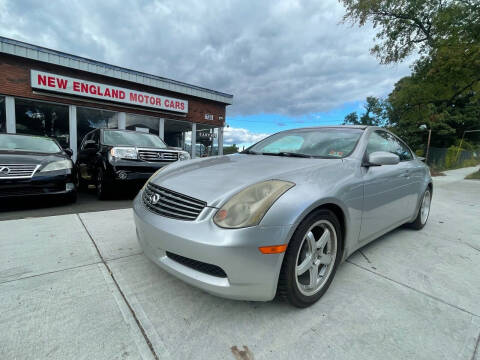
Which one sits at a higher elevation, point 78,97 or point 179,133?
point 78,97

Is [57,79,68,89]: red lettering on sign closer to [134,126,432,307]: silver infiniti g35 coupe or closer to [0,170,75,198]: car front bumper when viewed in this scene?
[0,170,75,198]: car front bumper

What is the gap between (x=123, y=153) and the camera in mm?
4527

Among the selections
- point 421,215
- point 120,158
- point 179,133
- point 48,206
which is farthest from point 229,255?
point 179,133

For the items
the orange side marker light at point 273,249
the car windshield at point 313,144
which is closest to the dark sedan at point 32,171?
the car windshield at point 313,144

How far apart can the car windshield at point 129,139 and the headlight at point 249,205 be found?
14.4 feet

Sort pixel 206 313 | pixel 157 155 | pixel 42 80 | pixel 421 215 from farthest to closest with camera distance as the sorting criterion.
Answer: pixel 42 80 < pixel 157 155 < pixel 421 215 < pixel 206 313

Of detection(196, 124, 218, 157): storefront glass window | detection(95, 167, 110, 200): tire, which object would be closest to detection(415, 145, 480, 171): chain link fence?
detection(196, 124, 218, 157): storefront glass window

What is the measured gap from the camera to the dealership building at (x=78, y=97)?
8469mm

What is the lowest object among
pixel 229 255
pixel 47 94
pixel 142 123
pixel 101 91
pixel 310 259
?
pixel 310 259

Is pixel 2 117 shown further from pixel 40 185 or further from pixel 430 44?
pixel 430 44

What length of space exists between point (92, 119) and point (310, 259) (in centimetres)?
1162

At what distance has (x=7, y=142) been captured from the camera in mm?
4191

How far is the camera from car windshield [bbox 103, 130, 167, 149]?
513cm

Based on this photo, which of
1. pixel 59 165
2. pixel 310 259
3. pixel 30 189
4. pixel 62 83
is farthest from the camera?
pixel 62 83
